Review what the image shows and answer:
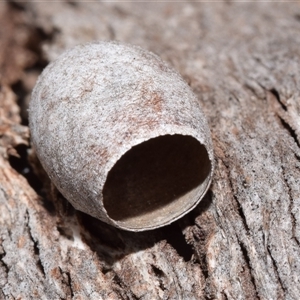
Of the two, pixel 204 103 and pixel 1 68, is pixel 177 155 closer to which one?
pixel 204 103

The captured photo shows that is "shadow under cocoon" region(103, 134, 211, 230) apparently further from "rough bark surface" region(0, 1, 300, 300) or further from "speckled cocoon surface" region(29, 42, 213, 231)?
"rough bark surface" region(0, 1, 300, 300)

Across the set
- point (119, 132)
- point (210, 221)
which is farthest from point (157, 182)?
point (119, 132)

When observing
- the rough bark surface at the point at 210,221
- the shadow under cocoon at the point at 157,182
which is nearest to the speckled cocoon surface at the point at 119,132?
the shadow under cocoon at the point at 157,182

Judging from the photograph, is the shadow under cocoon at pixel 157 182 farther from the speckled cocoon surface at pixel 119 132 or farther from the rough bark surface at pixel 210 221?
the rough bark surface at pixel 210 221

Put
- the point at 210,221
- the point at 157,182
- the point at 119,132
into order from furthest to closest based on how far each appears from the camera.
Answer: the point at 157,182 < the point at 210,221 < the point at 119,132

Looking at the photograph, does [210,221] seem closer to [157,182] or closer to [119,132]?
[157,182]

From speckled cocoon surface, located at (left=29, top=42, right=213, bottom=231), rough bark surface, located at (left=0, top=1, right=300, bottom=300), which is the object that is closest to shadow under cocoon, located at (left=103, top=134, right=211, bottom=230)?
speckled cocoon surface, located at (left=29, top=42, right=213, bottom=231)
